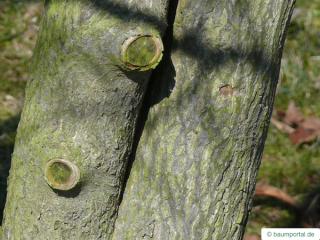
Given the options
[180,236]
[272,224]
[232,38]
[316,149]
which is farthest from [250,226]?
[232,38]

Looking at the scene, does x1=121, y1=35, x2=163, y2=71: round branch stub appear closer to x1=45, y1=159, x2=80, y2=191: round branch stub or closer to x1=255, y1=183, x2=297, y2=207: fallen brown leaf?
x1=45, y1=159, x2=80, y2=191: round branch stub

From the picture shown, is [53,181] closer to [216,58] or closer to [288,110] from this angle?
[216,58]

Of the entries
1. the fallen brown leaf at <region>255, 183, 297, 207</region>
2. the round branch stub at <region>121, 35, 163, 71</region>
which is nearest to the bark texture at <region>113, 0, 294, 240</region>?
the round branch stub at <region>121, 35, 163, 71</region>

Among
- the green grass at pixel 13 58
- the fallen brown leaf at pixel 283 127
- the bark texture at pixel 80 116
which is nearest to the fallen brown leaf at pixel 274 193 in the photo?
the fallen brown leaf at pixel 283 127

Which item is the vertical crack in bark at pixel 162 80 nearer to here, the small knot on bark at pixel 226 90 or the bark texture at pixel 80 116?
the bark texture at pixel 80 116

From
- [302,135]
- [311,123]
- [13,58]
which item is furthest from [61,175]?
[13,58]

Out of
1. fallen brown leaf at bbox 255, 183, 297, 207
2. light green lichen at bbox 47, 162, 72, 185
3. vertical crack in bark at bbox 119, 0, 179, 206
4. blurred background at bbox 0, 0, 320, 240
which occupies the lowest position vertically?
fallen brown leaf at bbox 255, 183, 297, 207

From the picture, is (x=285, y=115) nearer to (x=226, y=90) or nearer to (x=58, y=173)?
(x=226, y=90)
